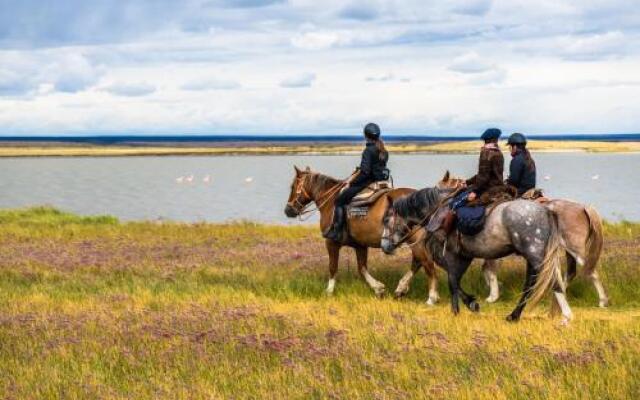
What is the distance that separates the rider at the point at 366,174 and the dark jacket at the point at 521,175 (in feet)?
8.68

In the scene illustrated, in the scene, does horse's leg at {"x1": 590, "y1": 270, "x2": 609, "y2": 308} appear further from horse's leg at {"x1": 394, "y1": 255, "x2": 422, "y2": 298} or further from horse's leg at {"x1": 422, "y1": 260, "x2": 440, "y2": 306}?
horse's leg at {"x1": 394, "y1": 255, "x2": 422, "y2": 298}

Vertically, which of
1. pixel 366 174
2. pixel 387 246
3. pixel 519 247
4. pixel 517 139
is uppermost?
pixel 517 139

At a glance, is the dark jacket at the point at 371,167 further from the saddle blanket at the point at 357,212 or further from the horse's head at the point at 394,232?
the horse's head at the point at 394,232

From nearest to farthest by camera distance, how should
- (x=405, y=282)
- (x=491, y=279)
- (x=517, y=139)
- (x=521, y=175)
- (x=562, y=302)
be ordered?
(x=562, y=302) → (x=517, y=139) → (x=521, y=175) → (x=405, y=282) → (x=491, y=279)

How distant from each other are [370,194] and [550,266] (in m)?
4.45

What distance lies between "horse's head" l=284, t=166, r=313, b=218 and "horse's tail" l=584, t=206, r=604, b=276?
5889mm

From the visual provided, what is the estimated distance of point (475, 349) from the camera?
984cm

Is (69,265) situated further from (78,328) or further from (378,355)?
(378,355)

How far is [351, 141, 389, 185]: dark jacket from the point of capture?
50.9ft

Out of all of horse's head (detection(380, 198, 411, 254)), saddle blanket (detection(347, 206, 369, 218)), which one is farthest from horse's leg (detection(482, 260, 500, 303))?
saddle blanket (detection(347, 206, 369, 218))

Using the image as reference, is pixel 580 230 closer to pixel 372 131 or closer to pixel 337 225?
pixel 372 131

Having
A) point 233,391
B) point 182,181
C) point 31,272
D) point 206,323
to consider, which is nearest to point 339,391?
point 233,391

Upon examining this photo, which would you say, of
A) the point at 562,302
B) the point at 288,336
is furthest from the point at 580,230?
the point at 288,336

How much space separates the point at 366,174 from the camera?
15664 mm
